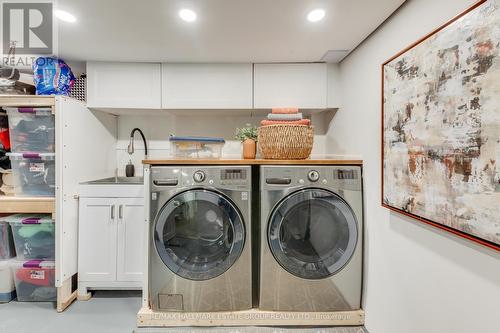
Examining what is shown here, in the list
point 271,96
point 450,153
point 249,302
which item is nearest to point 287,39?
point 271,96

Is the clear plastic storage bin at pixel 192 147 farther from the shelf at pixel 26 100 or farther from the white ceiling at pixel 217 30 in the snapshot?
the shelf at pixel 26 100

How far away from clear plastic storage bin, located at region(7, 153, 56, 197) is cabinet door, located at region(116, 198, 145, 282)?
0.55 m

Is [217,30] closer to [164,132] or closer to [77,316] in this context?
[164,132]

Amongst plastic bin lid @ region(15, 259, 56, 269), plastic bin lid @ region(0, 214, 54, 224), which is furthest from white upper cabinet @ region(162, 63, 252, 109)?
plastic bin lid @ region(15, 259, 56, 269)

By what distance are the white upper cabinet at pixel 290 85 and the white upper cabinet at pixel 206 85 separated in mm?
105

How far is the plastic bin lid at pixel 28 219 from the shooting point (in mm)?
2047

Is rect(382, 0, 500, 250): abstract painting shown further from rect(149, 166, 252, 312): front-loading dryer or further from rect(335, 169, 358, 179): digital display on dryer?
rect(149, 166, 252, 312): front-loading dryer

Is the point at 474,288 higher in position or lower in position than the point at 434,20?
lower

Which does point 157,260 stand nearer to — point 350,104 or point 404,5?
point 350,104

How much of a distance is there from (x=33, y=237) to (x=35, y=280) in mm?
340

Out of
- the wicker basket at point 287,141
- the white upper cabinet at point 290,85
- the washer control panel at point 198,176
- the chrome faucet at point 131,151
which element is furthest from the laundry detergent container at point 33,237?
the white upper cabinet at point 290,85

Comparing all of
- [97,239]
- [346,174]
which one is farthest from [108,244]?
[346,174]

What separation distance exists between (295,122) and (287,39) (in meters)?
0.58

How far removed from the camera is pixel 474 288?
0.98 m
